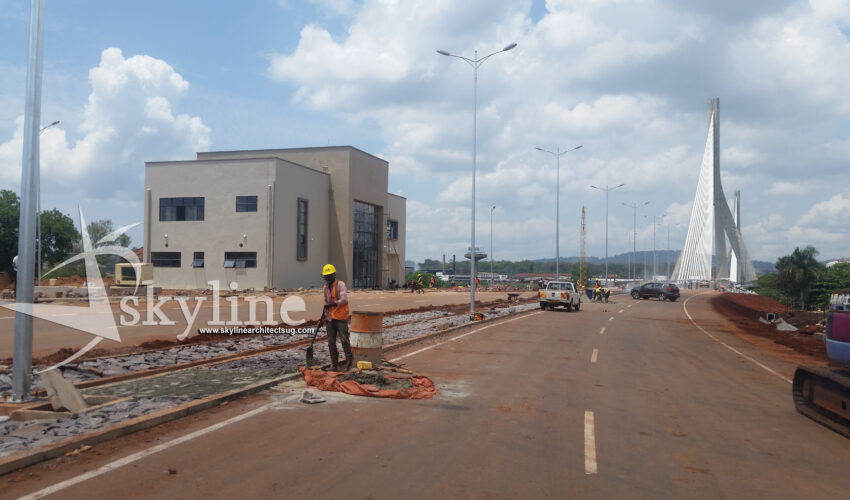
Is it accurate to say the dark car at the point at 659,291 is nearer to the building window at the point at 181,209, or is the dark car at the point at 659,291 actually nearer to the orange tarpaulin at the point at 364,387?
the building window at the point at 181,209

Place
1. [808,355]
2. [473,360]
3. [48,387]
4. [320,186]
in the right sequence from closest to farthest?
[48,387] → [473,360] → [808,355] → [320,186]

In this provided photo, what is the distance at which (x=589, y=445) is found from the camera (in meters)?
7.48

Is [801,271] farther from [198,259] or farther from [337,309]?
[337,309]

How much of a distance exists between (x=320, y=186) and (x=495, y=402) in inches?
2082

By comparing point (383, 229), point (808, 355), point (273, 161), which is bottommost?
point (808, 355)

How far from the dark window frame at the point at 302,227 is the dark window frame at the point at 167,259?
9689 mm

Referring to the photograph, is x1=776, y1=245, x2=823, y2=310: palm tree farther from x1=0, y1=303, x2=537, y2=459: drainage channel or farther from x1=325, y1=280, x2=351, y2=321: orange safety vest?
x1=325, y1=280, x2=351, y2=321: orange safety vest

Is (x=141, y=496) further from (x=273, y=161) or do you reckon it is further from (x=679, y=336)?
(x=273, y=161)

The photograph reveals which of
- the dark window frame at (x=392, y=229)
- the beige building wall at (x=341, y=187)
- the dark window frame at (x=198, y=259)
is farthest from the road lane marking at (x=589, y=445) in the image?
the dark window frame at (x=392, y=229)

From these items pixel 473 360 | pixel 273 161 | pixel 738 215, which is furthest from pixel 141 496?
pixel 738 215

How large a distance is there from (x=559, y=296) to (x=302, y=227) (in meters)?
28.8

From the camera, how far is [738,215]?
121438mm

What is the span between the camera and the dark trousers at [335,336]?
38.5 ft

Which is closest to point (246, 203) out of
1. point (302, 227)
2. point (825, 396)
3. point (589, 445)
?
point (302, 227)
